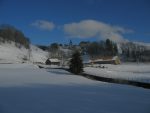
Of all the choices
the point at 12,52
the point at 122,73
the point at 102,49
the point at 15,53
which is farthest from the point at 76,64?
the point at 102,49

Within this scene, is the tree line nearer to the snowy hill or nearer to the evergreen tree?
the snowy hill

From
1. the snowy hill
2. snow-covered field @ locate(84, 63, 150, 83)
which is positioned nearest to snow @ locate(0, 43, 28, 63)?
the snowy hill

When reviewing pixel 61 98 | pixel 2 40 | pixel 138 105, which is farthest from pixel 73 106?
pixel 2 40

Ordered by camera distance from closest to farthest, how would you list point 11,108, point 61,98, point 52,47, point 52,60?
point 11,108
point 61,98
point 52,60
point 52,47

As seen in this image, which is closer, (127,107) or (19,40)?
(127,107)

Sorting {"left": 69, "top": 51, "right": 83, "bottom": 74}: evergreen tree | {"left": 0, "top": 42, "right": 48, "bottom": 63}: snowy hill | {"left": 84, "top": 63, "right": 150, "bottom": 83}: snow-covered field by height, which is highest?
{"left": 0, "top": 42, "right": 48, "bottom": 63}: snowy hill

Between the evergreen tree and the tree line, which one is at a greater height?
the tree line

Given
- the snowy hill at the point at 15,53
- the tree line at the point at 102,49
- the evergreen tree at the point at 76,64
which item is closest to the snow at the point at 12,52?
the snowy hill at the point at 15,53

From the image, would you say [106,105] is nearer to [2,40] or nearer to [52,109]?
[52,109]

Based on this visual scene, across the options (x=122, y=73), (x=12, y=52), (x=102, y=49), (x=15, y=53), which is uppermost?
(x=102, y=49)

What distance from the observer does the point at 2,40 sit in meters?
156

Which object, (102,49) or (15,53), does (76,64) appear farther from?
(102,49)

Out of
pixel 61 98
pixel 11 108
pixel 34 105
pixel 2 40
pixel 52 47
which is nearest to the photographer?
pixel 11 108

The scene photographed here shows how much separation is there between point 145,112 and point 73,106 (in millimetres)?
4319
